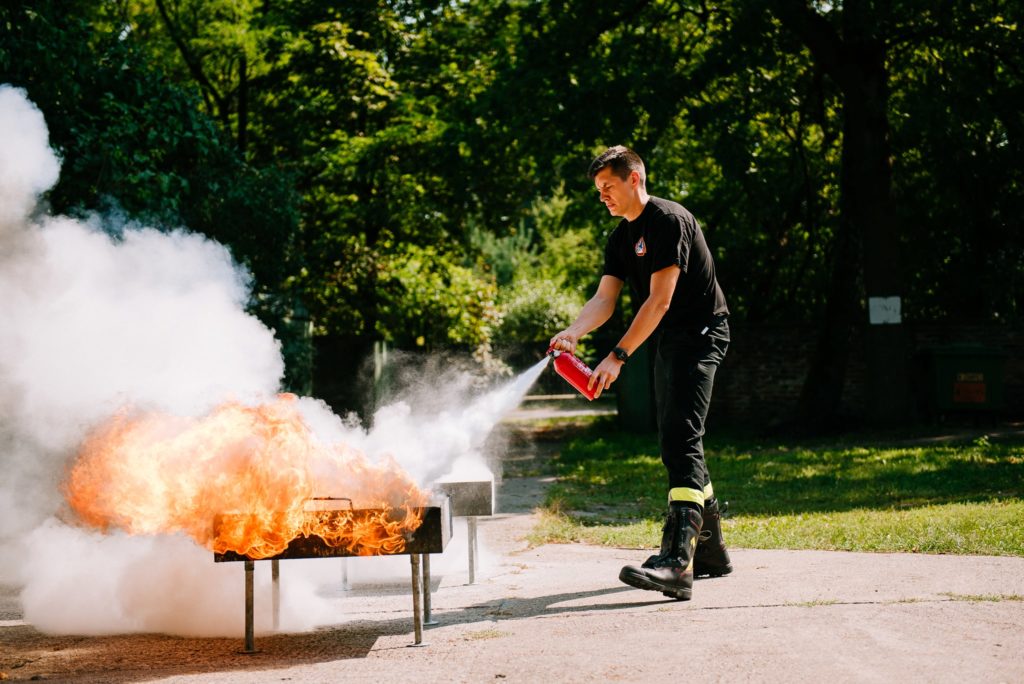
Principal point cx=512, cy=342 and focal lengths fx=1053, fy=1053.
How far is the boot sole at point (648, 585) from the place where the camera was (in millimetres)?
5176

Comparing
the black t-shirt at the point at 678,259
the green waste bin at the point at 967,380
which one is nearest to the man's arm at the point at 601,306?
the black t-shirt at the point at 678,259

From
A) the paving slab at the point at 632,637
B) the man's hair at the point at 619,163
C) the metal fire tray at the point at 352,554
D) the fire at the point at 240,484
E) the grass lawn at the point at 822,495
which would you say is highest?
the man's hair at the point at 619,163

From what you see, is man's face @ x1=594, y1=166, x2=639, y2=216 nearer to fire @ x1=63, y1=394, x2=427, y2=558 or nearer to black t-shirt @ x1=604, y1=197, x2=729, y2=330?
black t-shirt @ x1=604, y1=197, x2=729, y2=330

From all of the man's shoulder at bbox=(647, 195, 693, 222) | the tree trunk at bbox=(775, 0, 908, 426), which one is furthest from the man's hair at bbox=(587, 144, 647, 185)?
the tree trunk at bbox=(775, 0, 908, 426)

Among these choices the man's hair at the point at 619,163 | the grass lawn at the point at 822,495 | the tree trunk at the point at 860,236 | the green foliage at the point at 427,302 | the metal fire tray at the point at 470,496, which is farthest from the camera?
the green foliage at the point at 427,302

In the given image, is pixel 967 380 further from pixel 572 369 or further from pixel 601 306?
pixel 572 369

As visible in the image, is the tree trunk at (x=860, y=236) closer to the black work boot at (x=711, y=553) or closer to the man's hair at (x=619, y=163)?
the man's hair at (x=619, y=163)

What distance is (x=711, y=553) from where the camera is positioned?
5.93m

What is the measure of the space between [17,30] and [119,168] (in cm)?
154

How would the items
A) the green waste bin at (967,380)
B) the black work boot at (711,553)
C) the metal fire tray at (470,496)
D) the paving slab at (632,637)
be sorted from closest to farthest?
1. the paving slab at (632,637)
2. the black work boot at (711,553)
3. the metal fire tray at (470,496)
4. the green waste bin at (967,380)

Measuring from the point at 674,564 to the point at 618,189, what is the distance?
6.57ft

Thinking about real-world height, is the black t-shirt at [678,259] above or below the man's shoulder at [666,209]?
below

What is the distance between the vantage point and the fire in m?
4.69

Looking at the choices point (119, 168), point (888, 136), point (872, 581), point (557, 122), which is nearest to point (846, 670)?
point (872, 581)
